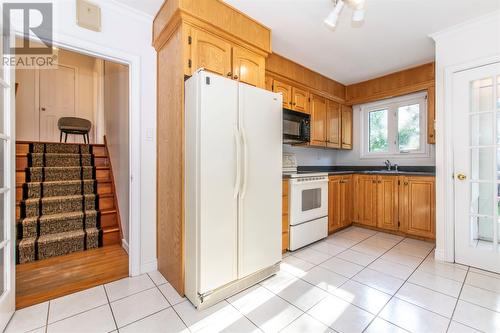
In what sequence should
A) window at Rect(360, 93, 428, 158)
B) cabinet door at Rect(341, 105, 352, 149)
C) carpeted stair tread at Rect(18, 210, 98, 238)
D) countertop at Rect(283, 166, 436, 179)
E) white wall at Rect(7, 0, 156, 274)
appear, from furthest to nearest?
cabinet door at Rect(341, 105, 352, 149) < window at Rect(360, 93, 428, 158) < countertop at Rect(283, 166, 436, 179) < carpeted stair tread at Rect(18, 210, 98, 238) < white wall at Rect(7, 0, 156, 274)

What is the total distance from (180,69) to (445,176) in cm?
289

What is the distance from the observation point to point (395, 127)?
3877 mm

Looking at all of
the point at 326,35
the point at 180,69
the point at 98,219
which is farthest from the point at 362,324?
the point at 98,219

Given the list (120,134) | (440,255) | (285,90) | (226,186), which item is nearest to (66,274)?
(120,134)

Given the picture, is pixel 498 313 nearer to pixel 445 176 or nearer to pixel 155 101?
pixel 445 176

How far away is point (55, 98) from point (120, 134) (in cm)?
281

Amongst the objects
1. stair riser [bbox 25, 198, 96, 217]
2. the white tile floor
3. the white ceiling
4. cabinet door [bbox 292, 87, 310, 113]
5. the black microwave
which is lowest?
the white tile floor

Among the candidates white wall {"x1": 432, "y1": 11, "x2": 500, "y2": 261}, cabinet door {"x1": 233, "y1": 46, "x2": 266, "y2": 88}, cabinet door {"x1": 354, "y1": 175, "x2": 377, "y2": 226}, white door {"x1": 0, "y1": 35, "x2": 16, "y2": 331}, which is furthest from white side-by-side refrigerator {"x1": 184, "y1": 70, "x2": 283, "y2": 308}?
cabinet door {"x1": 354, "y1": 175, "x2": 377, "y2": 226}

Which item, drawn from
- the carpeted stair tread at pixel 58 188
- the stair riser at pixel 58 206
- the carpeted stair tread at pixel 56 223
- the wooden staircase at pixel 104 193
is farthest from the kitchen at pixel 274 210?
the carpeted stair tread at pixel 58 188

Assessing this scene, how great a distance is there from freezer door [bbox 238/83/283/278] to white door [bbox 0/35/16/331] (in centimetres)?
157

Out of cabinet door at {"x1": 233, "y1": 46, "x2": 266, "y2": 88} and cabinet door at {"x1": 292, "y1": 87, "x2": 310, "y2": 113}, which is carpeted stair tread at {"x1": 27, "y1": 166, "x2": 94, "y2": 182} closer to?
cabinet door at {"x1": 233, "y1": 46, "x2": 266, "y2": 88}

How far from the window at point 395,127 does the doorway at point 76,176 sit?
3.98 metres

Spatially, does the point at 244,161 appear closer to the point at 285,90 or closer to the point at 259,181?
the point at 259,181

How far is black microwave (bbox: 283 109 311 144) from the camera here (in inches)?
112
